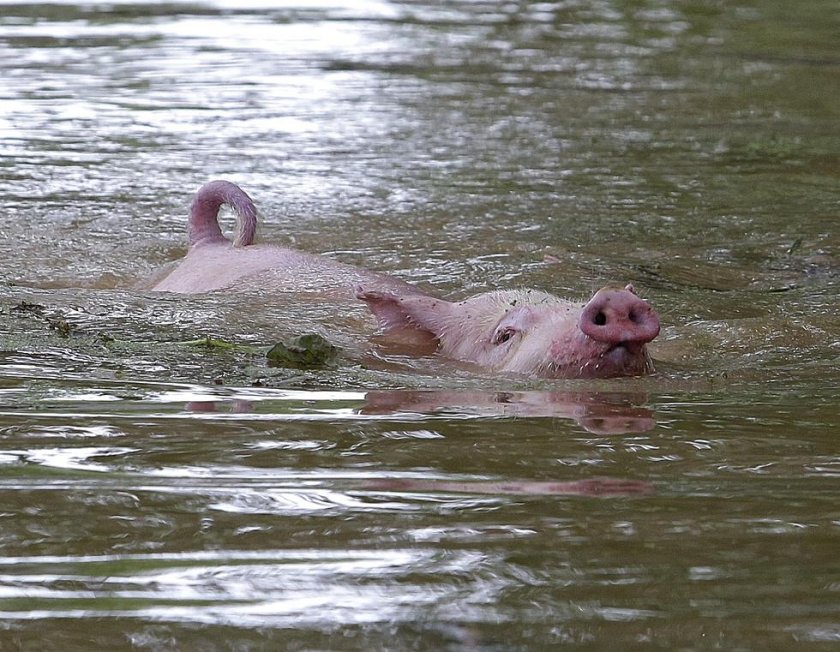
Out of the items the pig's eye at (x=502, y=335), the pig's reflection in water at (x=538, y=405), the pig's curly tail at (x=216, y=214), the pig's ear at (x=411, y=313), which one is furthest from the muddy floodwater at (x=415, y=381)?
the pig's curly tail at (x=216, y=214)

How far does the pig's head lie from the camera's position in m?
4.38

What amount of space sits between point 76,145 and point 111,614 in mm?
7998

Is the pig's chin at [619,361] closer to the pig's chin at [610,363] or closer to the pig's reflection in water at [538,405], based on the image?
the pig's chin at [610,363]

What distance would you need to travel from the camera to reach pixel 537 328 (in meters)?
5.00

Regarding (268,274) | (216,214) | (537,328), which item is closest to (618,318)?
(537,328)

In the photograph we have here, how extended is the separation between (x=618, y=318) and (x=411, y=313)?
132 centimetres

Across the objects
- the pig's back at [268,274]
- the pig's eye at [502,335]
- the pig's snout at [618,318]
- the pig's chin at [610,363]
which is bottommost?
the pig's back at [268,274]

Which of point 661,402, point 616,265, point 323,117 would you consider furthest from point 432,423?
point 323,117

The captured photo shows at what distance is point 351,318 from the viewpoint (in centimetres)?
594

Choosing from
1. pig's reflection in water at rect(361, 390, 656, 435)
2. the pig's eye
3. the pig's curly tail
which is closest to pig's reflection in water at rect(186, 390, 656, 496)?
pig's reflection in water at rect(361, 390, 656, 435)

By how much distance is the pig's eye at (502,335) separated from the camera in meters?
5.17

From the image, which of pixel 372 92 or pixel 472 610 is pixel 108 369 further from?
pixel 372 92

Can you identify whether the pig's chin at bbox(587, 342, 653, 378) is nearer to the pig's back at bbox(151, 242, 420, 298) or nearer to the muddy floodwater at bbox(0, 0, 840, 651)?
the muddy floodwater at bbox(0, 0, 840, 651)

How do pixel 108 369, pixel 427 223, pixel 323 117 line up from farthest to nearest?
pixel 323 117
pixel 427 223
pixel 108 369
